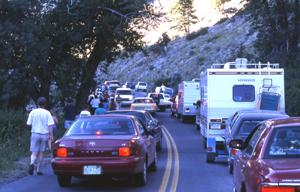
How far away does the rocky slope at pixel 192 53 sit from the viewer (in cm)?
7906

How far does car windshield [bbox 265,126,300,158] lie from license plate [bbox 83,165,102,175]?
5.05 m

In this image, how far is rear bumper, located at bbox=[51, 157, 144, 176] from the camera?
12.2 metres

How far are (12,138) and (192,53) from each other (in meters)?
69.3

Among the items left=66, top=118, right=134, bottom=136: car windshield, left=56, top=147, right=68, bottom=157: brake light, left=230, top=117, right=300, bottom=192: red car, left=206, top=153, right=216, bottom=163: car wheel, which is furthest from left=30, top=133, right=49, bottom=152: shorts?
left=230, top=117, right=300, bottom=192: red car

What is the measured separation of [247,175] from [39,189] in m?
5.95

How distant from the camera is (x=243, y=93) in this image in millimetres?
21328

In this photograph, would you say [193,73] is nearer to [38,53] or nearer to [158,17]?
[158,17]

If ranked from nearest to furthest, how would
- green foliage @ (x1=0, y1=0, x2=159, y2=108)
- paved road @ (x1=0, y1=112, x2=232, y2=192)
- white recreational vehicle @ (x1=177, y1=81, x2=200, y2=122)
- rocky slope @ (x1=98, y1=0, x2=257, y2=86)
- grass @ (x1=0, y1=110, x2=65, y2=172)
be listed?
paved road @ (x1=0, y1=112, x2=232, y2=192), grass @ (x1=0, y1=110, x2=65, y2=172), green foliage @ (x1=0, y1=0, x2=159, y2=108), white recreational vehicle @ (x1=177, y1=81, x2=200, y2=122), rocky slope @ (x1=98, y1=0, x2=257, y2=86)

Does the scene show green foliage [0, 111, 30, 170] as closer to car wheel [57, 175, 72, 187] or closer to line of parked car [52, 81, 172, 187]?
car wheel [57, 175, 72, 187]

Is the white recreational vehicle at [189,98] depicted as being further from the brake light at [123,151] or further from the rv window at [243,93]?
the brake light at [123,151]

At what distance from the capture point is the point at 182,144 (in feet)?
82.7

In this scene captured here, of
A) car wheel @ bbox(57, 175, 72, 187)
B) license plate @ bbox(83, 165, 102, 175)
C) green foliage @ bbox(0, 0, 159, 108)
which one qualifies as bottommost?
car wheel @ bbox(57, 175, 72, 187)

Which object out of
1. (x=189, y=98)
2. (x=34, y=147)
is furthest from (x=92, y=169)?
(x=189, y=98)

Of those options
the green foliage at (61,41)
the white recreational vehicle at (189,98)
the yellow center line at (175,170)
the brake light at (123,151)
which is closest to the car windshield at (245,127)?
the yellow center line at (175,170)
